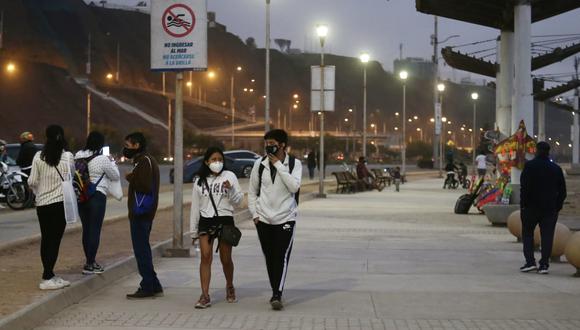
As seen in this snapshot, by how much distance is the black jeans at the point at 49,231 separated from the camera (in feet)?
32.1

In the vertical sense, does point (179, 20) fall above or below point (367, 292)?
above

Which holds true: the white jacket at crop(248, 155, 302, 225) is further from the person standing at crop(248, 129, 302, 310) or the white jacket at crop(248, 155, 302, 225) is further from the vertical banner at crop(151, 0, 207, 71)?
the vertical banner at crop(151, 0, 207, 71)

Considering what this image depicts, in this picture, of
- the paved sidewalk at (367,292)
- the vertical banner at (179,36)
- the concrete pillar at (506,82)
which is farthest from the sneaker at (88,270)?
the concrete pillar at (506,82)

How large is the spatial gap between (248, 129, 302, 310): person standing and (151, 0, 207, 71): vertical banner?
5.12 meters

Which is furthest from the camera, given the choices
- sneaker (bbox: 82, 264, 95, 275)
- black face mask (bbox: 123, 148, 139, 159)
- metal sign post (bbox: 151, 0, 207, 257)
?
metal sign post (bbox: 151, 0, 207, 257)

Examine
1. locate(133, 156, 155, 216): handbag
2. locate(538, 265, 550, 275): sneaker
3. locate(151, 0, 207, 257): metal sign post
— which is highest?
locate(151, 0, 207, 257): metal sign post

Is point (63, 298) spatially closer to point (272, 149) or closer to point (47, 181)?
point (47, 181)

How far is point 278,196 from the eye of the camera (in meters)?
9.29

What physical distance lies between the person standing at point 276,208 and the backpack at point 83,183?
249 cm

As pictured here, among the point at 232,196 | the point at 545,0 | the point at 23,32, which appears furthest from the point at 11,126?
the point at 232,196

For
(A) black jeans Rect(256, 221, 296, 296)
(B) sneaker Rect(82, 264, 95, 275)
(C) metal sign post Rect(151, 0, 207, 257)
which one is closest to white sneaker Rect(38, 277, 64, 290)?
(B) sneaker Rect(82, 264, 95, 275)

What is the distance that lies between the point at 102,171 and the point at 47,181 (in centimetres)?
117

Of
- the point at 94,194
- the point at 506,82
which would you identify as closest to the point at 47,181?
the point at 94,194

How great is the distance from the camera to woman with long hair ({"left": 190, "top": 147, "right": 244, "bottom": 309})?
31.2 ft
